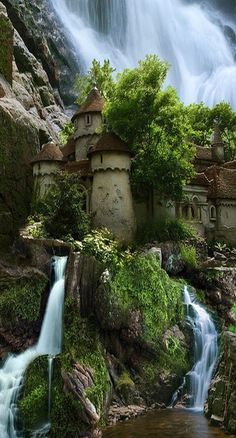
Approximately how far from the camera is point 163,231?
29.4 meters

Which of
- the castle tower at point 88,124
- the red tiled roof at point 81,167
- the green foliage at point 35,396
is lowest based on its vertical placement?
the green foliage at point 35,396

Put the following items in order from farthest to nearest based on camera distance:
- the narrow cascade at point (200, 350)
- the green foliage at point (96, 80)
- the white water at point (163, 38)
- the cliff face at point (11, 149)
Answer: the white water at point (163, 38) < the green foliage at point (96, 80) < the cliff face at point (11, 149) < the narrow cascade at point (200, 350)

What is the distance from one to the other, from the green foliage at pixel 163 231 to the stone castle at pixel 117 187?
0.61m

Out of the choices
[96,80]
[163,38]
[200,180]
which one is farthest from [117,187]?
[163,38]

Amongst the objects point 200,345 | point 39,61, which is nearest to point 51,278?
point 200,345

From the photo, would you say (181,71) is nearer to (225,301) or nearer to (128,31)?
(128,31)

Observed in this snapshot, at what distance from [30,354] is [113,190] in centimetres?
1153

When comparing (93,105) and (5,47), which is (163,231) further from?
(5,47)

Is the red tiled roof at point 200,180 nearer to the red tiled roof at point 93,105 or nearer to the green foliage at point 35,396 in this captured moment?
the red tiled roof at point 93,105

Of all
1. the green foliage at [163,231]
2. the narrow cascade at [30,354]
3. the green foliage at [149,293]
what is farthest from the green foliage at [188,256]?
the narrow cascade at [30,354]

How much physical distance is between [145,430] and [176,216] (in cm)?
1822

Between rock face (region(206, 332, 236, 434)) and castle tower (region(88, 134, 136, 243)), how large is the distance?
420 inches

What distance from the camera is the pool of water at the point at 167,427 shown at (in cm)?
1692

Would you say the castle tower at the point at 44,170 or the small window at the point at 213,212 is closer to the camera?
the castle tower at the point at 44,170
